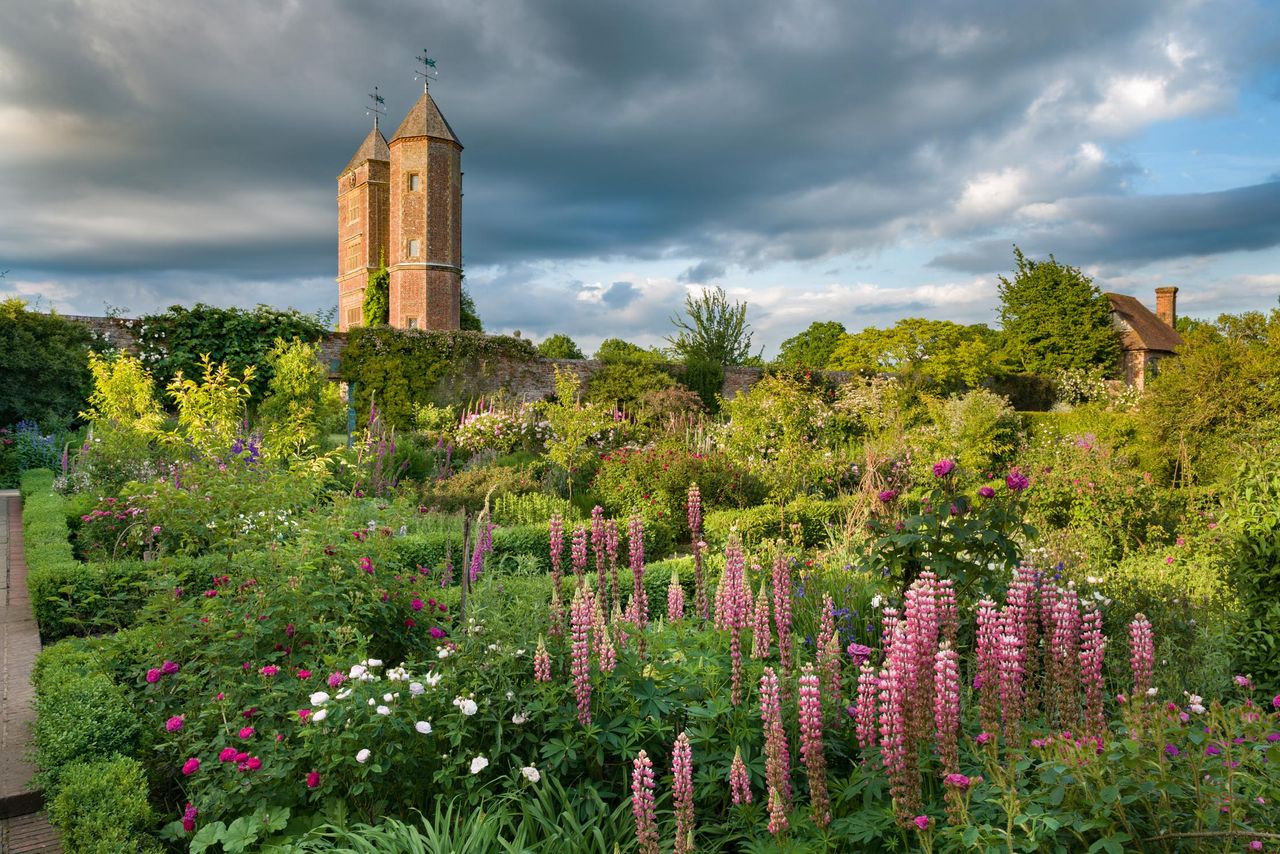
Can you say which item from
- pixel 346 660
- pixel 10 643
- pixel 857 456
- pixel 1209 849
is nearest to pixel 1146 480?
pixel 857 456

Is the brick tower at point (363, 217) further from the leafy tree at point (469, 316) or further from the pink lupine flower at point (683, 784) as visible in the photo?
the pink lupine flower at point (683, 784)

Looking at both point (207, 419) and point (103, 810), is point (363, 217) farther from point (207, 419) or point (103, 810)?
point (103, 810)

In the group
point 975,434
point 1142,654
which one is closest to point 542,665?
point 1142,654

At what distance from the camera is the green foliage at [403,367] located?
56.7 feet

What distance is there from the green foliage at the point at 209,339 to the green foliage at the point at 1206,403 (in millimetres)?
15308

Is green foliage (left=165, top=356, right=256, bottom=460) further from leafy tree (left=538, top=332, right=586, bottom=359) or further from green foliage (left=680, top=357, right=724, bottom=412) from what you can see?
leafy tree (left=538, top=332, right=586, bottom=359)

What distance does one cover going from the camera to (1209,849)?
1855 millimetres

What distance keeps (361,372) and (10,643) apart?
1302cm

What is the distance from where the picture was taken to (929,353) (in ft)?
82.2

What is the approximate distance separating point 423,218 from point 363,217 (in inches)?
339

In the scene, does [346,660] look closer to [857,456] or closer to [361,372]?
[857,456]

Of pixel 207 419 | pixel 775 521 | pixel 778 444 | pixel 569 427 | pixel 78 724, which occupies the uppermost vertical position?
pixel 207 419

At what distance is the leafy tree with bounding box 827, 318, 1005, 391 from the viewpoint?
78.9ft

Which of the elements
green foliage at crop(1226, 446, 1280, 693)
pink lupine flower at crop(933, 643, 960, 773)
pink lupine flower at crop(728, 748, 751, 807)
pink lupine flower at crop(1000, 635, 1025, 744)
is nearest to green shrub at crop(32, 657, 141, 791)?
pink lupine flower at crop(728, 748, 751, 807)
